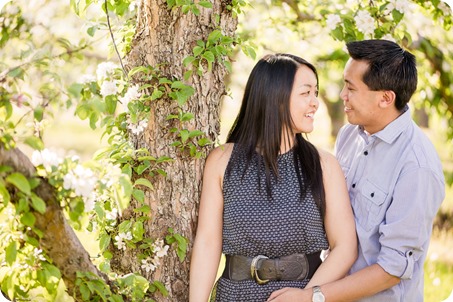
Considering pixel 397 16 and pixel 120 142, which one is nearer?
pixel 120 142

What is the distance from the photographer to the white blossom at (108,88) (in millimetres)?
2299

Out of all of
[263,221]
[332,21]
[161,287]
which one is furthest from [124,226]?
[332,21]

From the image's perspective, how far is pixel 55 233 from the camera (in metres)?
2.09

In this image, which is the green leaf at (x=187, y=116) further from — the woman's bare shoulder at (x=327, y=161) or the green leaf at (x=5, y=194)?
the green leaf at (x=5, y=194)

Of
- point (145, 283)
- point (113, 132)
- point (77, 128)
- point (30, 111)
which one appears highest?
point (30, 111)

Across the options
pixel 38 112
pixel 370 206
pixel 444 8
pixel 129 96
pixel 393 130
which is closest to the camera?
pixel 38 112

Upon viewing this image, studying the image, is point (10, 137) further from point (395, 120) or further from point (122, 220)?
point (395, 120)

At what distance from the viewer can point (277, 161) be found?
2664 millimetres

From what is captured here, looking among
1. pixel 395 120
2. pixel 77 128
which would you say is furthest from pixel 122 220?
pixel 77 128

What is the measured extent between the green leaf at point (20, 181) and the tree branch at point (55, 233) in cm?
4

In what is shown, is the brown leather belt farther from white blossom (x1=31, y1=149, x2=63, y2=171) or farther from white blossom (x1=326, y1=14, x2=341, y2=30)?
white blossom (x1=326, y1=14, x2=341, y2=30)

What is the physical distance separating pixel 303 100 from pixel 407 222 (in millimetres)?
585

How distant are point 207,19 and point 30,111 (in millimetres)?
903

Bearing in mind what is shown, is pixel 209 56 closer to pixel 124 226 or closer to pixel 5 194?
pixel 124 226
